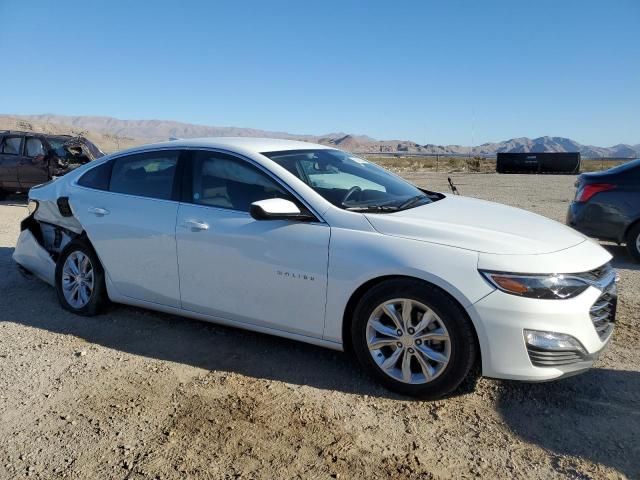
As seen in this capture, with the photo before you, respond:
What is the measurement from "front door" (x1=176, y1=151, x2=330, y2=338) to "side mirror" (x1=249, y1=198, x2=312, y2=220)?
64 millimetres

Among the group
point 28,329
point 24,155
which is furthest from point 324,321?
point 24,155

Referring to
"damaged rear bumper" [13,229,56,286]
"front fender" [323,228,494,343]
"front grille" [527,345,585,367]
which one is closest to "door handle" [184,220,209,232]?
"front fender" [323,228,494,343]

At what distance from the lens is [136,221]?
4355mm

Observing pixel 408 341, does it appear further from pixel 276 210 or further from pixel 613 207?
pixel 613 207

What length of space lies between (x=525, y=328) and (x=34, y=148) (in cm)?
1319

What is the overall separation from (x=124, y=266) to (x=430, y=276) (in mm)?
2611

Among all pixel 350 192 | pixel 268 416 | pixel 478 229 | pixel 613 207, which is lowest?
pixel 268 416

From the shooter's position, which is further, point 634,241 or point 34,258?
point 634,241

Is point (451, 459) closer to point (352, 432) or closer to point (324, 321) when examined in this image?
point (352, 432)

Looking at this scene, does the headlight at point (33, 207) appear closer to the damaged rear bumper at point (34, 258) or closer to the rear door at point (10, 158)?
the damaged rear bumper at point (34, 258)

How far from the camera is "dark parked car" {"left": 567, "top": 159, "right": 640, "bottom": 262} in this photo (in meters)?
7.21

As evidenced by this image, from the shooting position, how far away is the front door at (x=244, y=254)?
360 cm

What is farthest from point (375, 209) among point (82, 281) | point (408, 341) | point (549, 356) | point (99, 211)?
point (82, 281)

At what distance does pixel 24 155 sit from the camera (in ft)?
42.8
